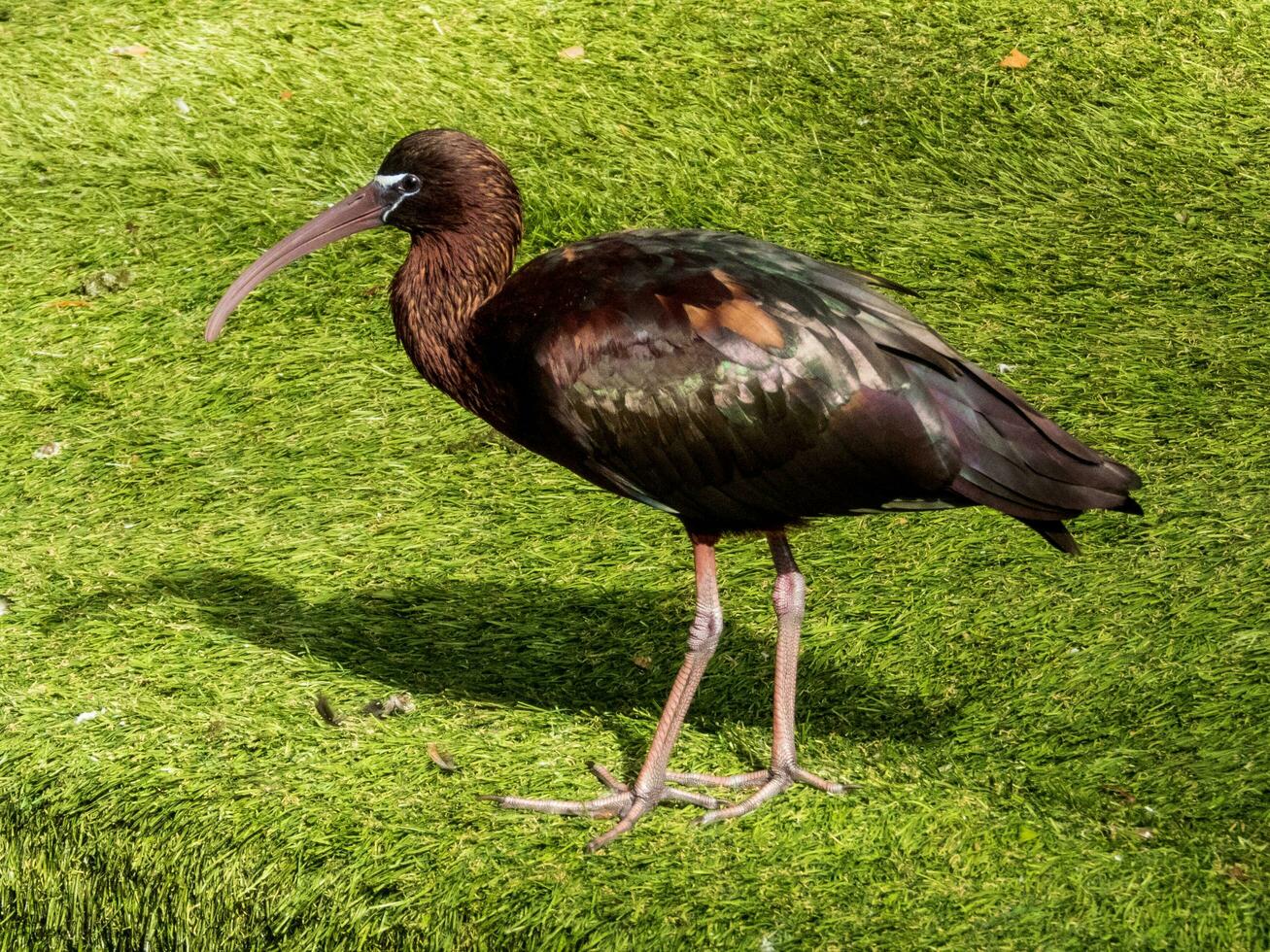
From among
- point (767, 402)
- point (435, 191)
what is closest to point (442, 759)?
point (767, 402)

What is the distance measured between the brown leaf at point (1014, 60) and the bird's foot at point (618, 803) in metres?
4.41

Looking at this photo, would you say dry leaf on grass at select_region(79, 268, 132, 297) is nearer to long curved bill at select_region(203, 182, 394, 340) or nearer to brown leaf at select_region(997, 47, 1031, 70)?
long curved bill at select_region(203, 182, 394, 340)

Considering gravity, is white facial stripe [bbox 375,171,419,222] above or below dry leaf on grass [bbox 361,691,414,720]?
above

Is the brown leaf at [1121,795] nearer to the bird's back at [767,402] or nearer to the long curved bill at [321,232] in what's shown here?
the bird's back at [767,402]

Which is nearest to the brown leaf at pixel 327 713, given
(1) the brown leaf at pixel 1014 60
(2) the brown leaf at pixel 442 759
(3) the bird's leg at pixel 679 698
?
(2) the brown leaf at pixel 442 759

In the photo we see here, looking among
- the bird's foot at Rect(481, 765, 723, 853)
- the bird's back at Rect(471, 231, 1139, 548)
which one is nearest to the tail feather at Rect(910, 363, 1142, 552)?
the bird's back at Rect(471, 231, 1139, 548)

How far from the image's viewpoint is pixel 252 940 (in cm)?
414

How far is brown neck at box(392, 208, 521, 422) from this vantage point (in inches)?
168

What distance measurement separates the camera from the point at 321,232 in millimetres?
4477

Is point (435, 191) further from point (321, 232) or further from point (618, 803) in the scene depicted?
point (618, 803)

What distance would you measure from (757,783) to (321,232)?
80.4 inches

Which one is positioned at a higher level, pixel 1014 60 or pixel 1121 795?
pixel 1014 60

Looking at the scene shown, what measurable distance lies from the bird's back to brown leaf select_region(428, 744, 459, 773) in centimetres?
107

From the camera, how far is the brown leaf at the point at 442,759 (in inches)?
177
